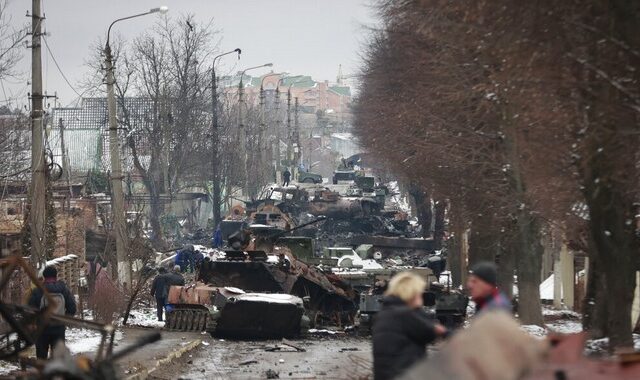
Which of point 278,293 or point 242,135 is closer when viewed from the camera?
point 278,293

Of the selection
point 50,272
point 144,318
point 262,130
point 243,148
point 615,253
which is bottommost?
point 144,318

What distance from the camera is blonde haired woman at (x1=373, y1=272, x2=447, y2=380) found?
10.2 metres

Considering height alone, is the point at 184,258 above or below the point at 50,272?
below

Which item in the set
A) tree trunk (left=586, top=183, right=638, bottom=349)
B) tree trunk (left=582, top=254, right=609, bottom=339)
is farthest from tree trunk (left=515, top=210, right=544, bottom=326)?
tree trunk (left=586, top=183, right=638, bottom=349)

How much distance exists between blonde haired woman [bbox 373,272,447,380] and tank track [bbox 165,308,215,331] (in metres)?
18.2

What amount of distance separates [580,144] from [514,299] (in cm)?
1846

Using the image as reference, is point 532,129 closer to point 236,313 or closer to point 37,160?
point 236,313

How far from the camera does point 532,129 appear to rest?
22969 millimetres

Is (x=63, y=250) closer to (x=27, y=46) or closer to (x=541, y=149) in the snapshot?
(x=27, y=46)

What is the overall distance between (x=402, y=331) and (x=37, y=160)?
641 inches

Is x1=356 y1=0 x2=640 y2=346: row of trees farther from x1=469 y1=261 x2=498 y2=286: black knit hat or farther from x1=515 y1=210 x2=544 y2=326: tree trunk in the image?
x1=469 y1=261 x2=498 y2=286: black knit hat

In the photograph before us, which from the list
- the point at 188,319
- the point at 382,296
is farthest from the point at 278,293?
the point at 382,296

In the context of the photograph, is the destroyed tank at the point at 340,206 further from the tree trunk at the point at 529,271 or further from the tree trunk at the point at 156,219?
→ the tree trunk at the point at 529,271

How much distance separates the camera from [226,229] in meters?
58.1
